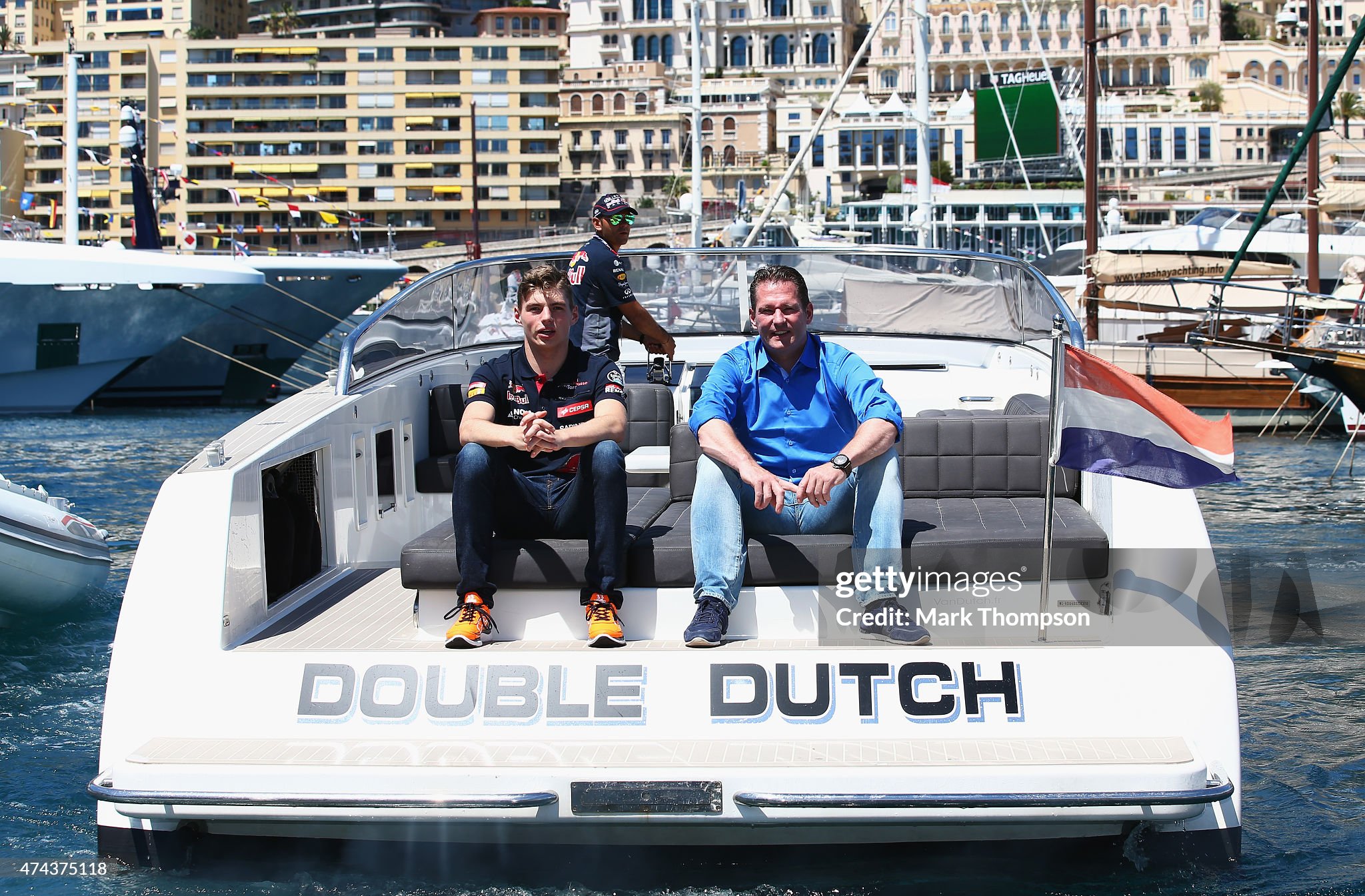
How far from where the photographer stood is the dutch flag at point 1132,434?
4.18 meters

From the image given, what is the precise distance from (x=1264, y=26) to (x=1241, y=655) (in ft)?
448

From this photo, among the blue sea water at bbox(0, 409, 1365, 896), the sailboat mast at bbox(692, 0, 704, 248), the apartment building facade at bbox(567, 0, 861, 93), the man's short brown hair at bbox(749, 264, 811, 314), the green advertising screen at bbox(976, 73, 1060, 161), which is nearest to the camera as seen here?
the blue sea water at bbox(0, 409, 1365, 896)

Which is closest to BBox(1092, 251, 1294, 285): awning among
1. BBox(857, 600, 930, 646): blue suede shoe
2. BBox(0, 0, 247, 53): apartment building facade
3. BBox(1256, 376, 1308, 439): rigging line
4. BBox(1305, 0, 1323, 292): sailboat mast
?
BBox(1305, 0, 1323, 292): sailboat mast

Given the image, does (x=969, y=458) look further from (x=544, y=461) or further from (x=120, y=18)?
(x=120, y=18)

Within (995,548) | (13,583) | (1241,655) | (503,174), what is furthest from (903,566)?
(503,174)

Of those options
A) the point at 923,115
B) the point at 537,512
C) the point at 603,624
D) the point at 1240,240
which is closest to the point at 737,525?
the point at 603,624

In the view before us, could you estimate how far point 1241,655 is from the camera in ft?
24.6

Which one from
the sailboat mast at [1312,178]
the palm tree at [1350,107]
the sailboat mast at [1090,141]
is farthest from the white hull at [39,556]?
the palm tree at [1350,107]

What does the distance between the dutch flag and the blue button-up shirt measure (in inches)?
28.1

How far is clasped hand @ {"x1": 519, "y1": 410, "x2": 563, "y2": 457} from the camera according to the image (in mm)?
4594

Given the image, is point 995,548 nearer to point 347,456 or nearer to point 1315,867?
point 1315,867

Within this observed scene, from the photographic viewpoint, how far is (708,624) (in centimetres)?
429

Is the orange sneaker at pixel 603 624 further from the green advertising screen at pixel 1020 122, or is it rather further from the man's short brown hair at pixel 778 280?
the green advertising screen at pixel 1020 122

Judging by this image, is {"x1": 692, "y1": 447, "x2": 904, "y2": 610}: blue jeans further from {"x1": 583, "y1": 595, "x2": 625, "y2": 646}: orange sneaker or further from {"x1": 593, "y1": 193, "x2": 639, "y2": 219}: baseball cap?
{"x1": 593, "y1": 193, "x2": 639, "y2": 219}: baseball cap
